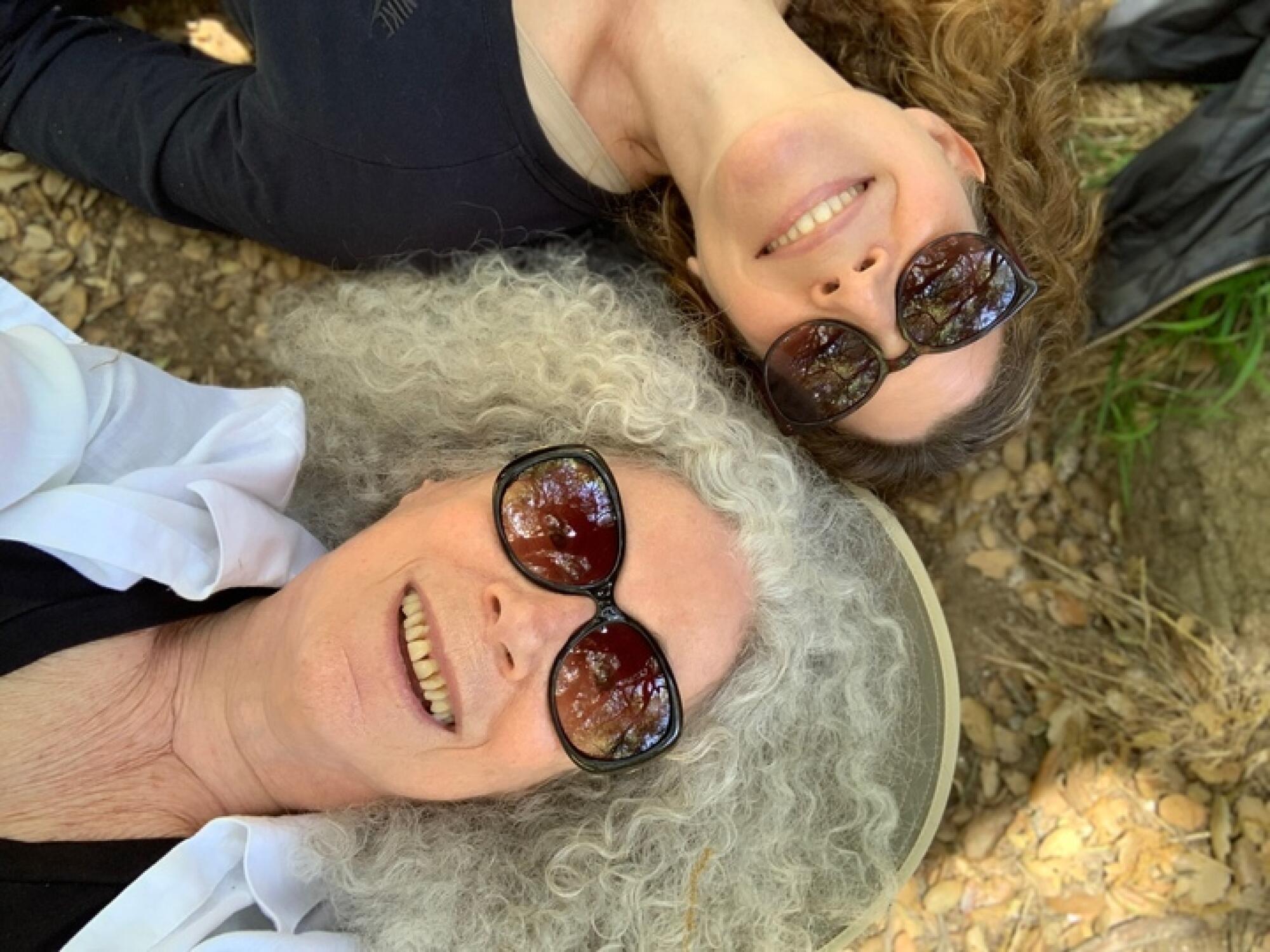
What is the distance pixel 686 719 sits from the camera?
197cm

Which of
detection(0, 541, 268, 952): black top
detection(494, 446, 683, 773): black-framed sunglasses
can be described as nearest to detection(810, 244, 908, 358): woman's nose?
detection(494, 446, 683, 773): black-framed sunglasses

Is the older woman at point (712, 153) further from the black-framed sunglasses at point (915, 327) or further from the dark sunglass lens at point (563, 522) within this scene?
the dark sunglass lens at point (563, 522)

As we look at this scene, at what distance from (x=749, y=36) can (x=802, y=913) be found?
184 cm

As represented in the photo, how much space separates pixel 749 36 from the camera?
2168 mm

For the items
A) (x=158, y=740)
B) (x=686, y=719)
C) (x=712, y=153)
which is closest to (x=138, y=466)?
(x=158, y=740)

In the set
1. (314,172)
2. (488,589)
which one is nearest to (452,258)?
(314,172)

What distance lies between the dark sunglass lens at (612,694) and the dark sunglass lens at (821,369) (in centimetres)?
63

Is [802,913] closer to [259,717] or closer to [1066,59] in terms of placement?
[259,717]

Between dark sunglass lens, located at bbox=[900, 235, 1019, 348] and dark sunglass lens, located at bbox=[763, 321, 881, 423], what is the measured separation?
11cm

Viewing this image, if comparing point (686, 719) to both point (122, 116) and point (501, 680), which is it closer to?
point (501, 680)

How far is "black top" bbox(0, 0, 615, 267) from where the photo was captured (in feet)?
7.37

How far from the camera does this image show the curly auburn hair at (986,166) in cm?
224

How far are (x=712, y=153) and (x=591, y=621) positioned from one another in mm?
998

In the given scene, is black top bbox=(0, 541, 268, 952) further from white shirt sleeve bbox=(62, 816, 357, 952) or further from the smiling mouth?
the smiling mouth
